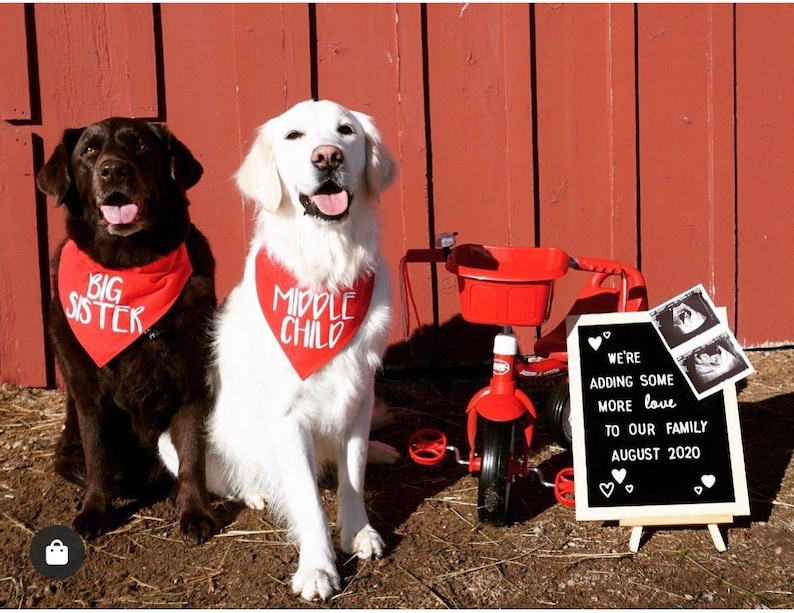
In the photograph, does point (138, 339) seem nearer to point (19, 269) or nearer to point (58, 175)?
point (58, 175)

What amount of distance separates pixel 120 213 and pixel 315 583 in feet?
4.49

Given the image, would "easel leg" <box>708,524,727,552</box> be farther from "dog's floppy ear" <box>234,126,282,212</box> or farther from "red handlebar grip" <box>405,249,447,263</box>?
"dog's floppy ear" <box>234,126,282,212</box>

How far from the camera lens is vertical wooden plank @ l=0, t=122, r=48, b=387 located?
150 inches

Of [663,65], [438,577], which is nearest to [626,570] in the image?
[438,577]

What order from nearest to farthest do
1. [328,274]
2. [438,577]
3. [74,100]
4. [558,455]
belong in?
[438,577]
[328,274]
[558,455]
[74,100]

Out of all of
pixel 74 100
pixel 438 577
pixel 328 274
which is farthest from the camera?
pixel 74 100

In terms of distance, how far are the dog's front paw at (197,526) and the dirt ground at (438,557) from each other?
0.03 m

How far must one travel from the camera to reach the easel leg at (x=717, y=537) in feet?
7.93

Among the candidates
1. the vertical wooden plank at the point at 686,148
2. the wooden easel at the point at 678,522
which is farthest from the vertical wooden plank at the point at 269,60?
the wooden easel at the point at 678,522

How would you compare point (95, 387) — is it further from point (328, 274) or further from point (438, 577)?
point (438, 577)

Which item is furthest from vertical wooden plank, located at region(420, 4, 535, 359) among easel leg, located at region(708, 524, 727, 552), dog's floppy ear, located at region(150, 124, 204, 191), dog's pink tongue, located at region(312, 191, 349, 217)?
easel leg, located at region(708, 524, 727, 552)

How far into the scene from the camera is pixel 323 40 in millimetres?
3877

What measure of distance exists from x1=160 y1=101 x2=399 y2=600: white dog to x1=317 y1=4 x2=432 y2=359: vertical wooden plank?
139 centimetres

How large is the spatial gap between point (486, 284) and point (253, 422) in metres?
0.93
